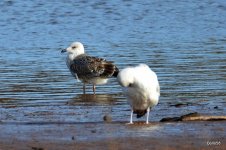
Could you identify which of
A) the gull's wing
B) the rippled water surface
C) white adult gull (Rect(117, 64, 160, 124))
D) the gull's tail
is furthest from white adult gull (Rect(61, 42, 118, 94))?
white adult gull (Rect(117, 64, 160, 124))

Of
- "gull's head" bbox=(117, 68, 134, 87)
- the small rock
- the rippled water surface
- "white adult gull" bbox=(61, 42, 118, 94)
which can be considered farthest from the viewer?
"white adult gull" bbox=(61, 42, 118, 94)

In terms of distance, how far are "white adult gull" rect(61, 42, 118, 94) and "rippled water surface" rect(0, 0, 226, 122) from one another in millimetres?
218

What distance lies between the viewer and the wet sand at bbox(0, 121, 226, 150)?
30.5 feet

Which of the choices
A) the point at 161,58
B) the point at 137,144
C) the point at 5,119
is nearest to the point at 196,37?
the point at 161,58

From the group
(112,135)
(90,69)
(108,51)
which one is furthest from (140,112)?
(108,51)

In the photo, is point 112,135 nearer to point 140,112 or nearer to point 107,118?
point 107,118

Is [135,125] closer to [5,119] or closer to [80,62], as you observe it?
[5,119]

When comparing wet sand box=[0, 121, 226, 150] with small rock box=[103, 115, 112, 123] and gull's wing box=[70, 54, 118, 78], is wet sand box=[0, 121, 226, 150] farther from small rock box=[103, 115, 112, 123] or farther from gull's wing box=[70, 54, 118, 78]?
gull's wing box=[70, 54, 118, 78]

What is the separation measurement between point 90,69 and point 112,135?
656 centimetres

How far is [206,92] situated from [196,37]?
871 centimetres

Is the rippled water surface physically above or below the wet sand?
below

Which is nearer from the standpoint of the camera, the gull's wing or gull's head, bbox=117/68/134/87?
gull's head, bbox=117/68/134/87

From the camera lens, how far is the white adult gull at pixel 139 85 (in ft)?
36.1

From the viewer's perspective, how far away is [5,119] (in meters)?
12.2
